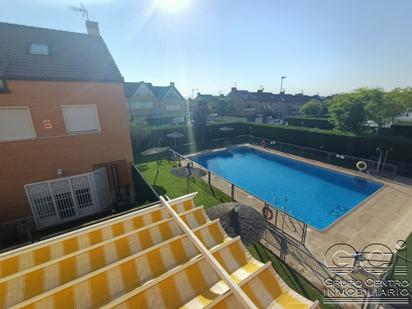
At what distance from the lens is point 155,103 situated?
50219 millimetres

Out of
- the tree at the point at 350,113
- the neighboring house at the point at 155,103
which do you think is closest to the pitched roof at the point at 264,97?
the neighboring house at the point at 155,103

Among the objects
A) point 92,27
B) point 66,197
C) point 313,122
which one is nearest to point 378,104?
point 313,122

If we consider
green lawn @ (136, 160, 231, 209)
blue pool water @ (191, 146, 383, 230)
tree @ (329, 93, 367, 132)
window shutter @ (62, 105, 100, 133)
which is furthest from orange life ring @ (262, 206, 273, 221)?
tree @ (329, 93, 367, 132)

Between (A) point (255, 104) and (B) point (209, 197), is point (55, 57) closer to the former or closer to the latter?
(B) point (209, 197)

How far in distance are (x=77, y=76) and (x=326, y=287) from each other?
16265 mm

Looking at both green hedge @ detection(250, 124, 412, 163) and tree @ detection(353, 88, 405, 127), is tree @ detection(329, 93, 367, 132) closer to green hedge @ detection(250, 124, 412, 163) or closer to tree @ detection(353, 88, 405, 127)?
tree @ detection(353, 88, 405, 127)

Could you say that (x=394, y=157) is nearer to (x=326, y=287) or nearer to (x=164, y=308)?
(x=326, y=287)

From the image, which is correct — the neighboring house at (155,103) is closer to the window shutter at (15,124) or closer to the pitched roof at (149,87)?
the pitched roof at (149,87)

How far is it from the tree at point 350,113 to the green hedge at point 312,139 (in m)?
3.24

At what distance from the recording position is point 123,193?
14352 mm

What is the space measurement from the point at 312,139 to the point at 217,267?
91.3 feet

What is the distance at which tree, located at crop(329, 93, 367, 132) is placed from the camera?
25.7 meters

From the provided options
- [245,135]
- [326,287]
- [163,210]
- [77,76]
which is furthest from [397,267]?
[245,135]

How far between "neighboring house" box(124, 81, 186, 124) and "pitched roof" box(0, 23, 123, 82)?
30373 mm
